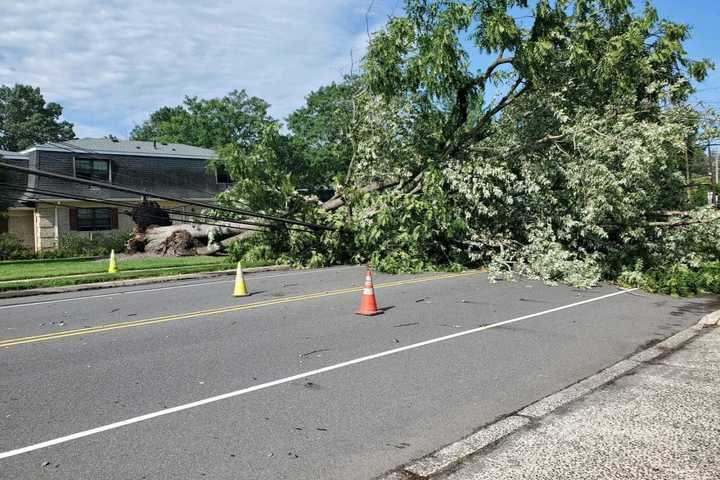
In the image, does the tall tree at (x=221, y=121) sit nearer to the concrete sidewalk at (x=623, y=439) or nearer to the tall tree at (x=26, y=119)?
the tall tree at (x=26, y=119)

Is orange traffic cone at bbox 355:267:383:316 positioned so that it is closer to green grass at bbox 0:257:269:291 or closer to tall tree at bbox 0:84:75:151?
green grass at bbox 0:257:269:291

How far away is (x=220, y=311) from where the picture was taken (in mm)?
10297

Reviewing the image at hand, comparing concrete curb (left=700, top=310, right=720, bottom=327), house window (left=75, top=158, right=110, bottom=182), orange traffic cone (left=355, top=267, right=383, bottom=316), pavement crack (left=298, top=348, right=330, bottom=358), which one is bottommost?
pavement crack (left=298, top=348, right=330, bottom=358)

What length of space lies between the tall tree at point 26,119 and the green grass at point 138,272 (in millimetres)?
60166

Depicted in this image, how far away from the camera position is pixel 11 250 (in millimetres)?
25234

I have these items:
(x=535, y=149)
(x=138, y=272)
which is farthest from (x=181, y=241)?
(x=535, y=149)

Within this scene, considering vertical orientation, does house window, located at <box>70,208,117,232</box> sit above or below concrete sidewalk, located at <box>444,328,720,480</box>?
above

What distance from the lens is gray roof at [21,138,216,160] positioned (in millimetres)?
31000

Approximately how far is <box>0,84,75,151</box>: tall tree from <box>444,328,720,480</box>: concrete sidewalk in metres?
78.2

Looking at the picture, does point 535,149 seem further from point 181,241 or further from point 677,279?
point 181,241

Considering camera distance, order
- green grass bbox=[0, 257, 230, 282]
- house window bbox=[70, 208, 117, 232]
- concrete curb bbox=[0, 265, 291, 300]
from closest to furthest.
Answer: concrete curb bbox=[0, 265, 291, 300]
green grass bbox=[0, 257, 230, 282]
house window bbox=[70, 208, 117, 232]

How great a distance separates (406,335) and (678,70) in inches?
538

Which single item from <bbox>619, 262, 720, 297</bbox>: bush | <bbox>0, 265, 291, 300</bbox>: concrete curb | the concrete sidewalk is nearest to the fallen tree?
<bbox>0, 265, 291, 300</bbox>: concrete curb

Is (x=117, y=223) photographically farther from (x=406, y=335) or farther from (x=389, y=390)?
(x=389, y=390)
